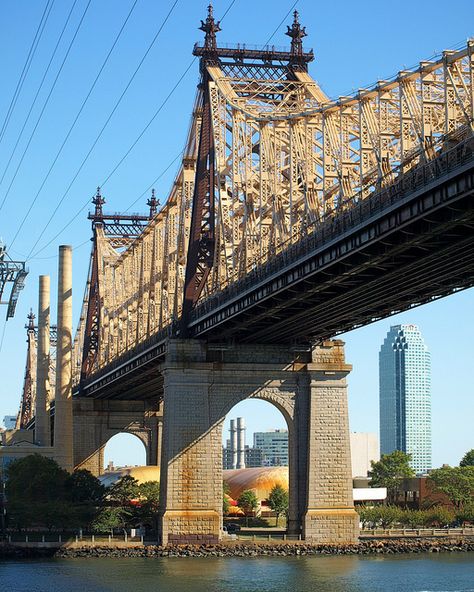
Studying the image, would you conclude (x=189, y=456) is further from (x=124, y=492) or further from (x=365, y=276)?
(x=124, y=492)

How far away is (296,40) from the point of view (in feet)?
286

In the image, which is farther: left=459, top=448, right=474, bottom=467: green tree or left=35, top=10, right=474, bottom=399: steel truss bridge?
left=459, top=448, right=474, bottom=467: green tree

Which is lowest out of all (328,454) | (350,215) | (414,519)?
(414,519)

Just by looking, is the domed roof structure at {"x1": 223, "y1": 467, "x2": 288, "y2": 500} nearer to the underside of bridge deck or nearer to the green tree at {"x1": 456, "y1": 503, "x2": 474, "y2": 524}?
the green tree at {"x1": 456, "y1": 503, "x2": 474, "y2": 524}

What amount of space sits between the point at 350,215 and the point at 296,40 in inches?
1241

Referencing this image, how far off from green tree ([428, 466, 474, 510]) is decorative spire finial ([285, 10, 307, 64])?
41197mm

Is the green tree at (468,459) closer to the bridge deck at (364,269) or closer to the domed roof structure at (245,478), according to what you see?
the domed roof structure at (245,478)

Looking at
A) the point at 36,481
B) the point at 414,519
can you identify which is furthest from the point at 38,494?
the point at 414,519

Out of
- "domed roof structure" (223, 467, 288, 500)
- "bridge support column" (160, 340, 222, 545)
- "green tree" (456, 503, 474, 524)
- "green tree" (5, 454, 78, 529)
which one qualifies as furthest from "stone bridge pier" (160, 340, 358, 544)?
"domed roof structure" (223, 467, 288, 500)

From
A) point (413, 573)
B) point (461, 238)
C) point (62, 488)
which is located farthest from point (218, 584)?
point (62, 488)

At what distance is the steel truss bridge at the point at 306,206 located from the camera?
52.8m

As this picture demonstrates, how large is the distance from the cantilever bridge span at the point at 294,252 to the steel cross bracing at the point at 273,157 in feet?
0.43

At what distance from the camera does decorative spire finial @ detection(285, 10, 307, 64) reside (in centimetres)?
8644

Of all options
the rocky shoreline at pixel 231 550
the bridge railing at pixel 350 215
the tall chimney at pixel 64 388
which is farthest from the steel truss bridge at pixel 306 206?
the rocky shoreline at pixel 231 550
